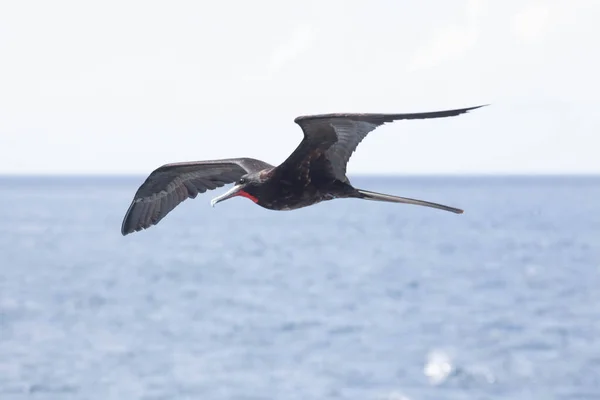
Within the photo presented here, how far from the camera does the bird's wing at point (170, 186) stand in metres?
6.70

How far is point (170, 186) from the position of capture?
6910 millimetres

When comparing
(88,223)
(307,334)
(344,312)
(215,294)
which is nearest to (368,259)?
(215,294)

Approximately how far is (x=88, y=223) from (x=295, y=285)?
3802 centimetres

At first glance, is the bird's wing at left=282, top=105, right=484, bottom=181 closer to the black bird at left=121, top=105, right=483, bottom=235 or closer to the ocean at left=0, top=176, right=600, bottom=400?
the black bird at left=121, top=105, right=483, bottom=235

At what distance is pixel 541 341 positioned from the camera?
77.9ft

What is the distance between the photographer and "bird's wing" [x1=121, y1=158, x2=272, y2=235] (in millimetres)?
6699

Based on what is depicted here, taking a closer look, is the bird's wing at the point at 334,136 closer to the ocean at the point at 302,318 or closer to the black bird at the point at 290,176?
the black bird at the point at 290,176

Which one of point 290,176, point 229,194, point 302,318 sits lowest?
point 302,318

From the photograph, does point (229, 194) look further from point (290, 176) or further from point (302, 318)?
point (302, 318)

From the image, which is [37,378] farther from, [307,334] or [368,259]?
[368,259]

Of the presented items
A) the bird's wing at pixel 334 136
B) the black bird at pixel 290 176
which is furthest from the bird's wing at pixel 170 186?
the bird's wing at pixel 334 136

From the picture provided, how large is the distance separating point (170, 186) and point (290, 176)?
1259 mm

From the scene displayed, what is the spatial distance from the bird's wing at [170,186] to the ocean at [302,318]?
13.2 m

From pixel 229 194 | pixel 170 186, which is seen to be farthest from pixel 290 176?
pixel 170 186
